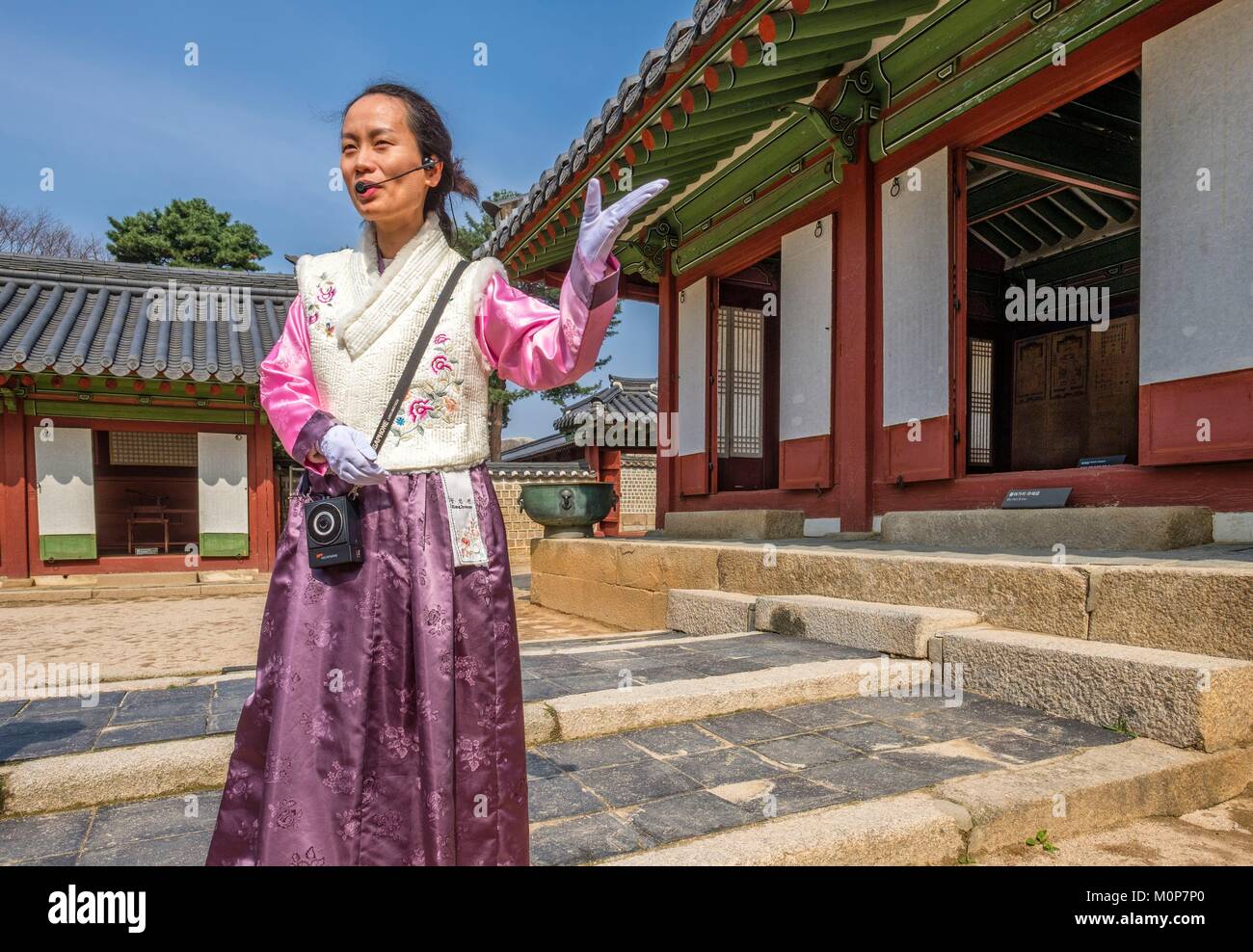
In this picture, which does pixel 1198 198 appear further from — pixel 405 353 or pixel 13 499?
pixel 13 499

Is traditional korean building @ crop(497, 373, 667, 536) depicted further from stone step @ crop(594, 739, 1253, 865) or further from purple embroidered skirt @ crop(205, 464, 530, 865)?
purple embroidered skirt @ crop(205, 464, 530, 865)

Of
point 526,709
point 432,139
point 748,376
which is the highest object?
point 748,376

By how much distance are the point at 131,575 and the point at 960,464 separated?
1195 centimetres

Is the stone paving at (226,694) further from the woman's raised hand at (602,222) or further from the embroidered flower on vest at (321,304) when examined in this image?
the woman's raised hand at (602,222)

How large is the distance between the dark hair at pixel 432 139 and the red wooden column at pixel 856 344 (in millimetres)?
4679

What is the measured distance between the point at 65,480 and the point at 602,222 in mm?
12832

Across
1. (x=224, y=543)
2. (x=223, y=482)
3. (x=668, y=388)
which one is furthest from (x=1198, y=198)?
(x=224, y=543)

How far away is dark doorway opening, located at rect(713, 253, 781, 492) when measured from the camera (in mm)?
8516

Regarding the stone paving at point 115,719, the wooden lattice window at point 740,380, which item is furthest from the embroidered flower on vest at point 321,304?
the wooden lattice window at point 740,380

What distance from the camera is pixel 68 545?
437 inches

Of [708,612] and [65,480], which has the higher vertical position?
[65,480]

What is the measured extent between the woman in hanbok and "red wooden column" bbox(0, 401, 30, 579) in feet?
40.3

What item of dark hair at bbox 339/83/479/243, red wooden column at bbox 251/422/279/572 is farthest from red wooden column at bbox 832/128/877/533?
red wooden column at bbox 251/422/279/572

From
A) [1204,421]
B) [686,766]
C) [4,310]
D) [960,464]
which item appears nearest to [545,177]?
[960,464]
